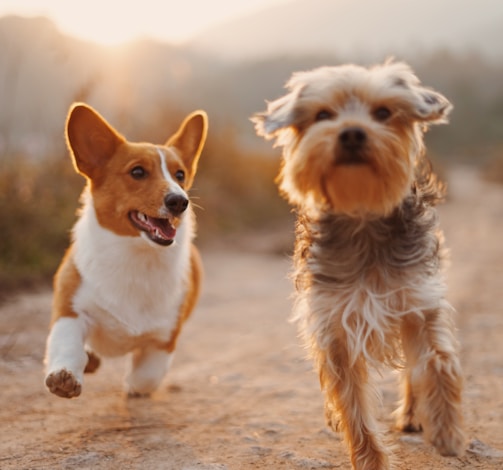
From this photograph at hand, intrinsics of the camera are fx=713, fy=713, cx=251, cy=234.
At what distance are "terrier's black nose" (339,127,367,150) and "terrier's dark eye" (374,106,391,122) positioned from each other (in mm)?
262

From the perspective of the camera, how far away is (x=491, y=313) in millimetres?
7113

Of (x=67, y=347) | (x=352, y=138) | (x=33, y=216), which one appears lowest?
(x=67, y=347)

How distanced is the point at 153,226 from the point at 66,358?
3.22ft

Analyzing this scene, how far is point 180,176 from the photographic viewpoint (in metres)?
4.86

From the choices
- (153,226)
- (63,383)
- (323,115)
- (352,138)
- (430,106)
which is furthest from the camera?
(153,226)

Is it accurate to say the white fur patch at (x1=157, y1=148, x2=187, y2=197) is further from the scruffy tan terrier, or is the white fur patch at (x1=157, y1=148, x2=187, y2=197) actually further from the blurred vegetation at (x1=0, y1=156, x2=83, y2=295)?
the blurred vegetation at (x1=0, y1=156, x2=83, y2=295)

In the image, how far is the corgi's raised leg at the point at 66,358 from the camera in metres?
3.91

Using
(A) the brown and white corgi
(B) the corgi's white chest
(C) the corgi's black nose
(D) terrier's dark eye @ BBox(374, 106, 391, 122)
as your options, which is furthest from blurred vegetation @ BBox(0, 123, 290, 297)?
(D) terrier's dark eye @ BBox(374, 106, 391, 122)

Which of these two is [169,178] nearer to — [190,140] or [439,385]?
[190,140]

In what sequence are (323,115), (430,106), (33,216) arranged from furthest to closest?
(33,216), (323,115), (430,106)

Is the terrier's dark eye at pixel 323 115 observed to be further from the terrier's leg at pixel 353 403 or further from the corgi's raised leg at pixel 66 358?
the corgi's raised leg at pixel 66 358

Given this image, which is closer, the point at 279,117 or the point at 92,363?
the point at 279,117

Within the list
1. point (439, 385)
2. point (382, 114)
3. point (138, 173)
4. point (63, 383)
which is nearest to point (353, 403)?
point (439, 385)

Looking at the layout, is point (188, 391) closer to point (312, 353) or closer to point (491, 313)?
point (312, 353)
